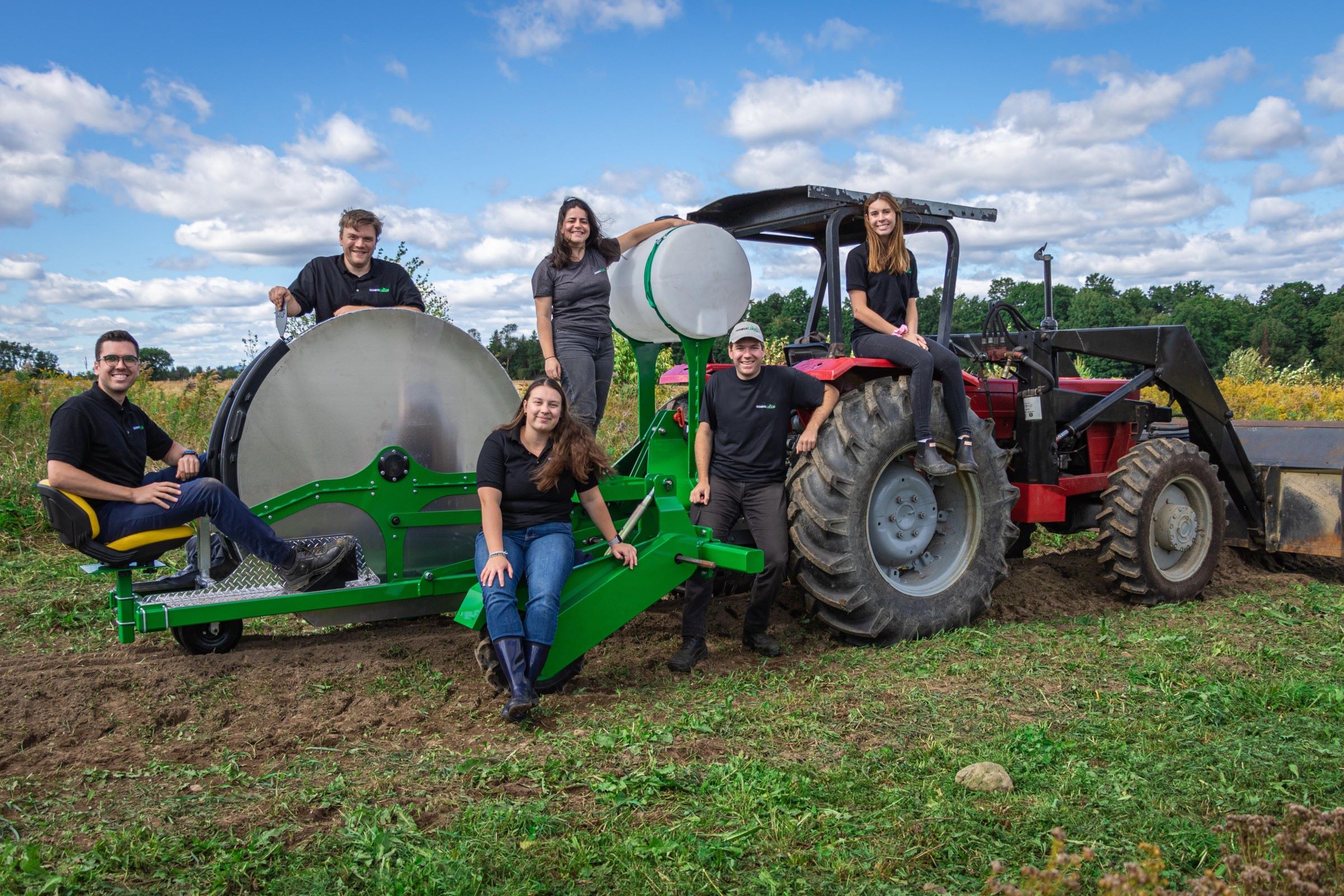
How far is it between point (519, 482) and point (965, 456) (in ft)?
8.41

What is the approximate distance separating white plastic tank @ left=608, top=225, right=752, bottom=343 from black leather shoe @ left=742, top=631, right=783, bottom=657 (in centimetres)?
163

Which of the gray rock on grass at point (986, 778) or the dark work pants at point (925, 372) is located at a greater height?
the dark work pants at point (925, 372)

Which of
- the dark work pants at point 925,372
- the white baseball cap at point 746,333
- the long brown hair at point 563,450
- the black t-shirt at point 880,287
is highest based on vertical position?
the black t-shirt at point 880,287

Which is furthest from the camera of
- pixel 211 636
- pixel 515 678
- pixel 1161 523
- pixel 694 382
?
pixel 1161 523

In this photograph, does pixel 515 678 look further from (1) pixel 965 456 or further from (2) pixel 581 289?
(1) pixel 965 456

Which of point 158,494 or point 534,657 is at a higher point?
point 158,494

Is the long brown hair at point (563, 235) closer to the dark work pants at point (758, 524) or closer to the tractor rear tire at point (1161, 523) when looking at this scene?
the dark work pants at point (758, 524)

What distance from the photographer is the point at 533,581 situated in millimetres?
4535

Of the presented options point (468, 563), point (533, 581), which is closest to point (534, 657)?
point (533, 581)

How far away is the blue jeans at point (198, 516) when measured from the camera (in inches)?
181

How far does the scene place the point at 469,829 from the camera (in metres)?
3.14

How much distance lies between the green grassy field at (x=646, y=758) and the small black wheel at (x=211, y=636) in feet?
0.46

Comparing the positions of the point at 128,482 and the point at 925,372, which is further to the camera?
the point at 925,372

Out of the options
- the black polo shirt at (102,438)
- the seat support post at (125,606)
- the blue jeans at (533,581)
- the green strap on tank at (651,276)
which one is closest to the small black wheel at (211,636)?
the seat support post at (125,606)
